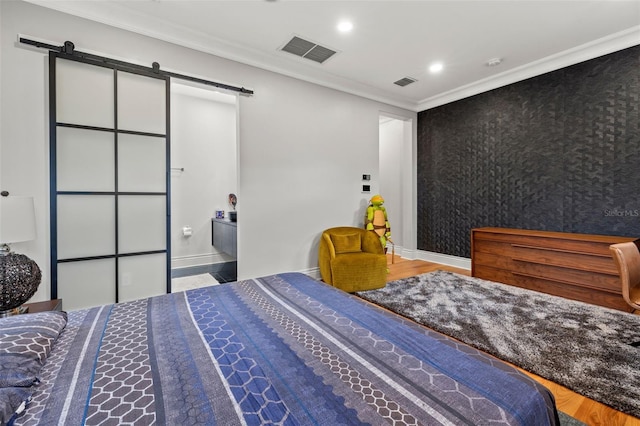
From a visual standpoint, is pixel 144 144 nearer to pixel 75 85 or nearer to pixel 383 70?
pixel 75 85

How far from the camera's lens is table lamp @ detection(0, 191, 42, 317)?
167cm

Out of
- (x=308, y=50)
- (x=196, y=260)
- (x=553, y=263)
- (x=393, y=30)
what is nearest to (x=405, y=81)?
(x=393, y=30)

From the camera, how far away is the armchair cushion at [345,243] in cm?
387

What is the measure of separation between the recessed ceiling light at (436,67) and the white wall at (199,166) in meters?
3.10

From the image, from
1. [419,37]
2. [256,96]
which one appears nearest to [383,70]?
[419,37]

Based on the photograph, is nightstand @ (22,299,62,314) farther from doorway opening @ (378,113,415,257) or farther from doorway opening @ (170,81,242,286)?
doorway opening @ (378,113,415,257)

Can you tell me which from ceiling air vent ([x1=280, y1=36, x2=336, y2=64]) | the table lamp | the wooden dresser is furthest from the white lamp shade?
the wooden dresser

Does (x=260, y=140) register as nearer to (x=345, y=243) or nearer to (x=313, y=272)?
(x=345, y=243)

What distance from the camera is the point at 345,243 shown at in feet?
12.8

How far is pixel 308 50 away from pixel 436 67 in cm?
179

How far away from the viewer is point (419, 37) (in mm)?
3104

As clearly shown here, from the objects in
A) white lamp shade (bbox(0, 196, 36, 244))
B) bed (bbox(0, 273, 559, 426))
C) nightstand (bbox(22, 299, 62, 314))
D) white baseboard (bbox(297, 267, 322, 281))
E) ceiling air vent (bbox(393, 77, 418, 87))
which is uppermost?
ceiling air vent (bbox(393, 77, 418, 87))

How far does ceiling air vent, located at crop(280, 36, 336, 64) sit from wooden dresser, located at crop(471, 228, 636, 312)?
3175mm

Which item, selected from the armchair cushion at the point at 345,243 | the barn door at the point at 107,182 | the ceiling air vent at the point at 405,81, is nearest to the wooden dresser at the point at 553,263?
the armchair cushion at the point at 345,243
